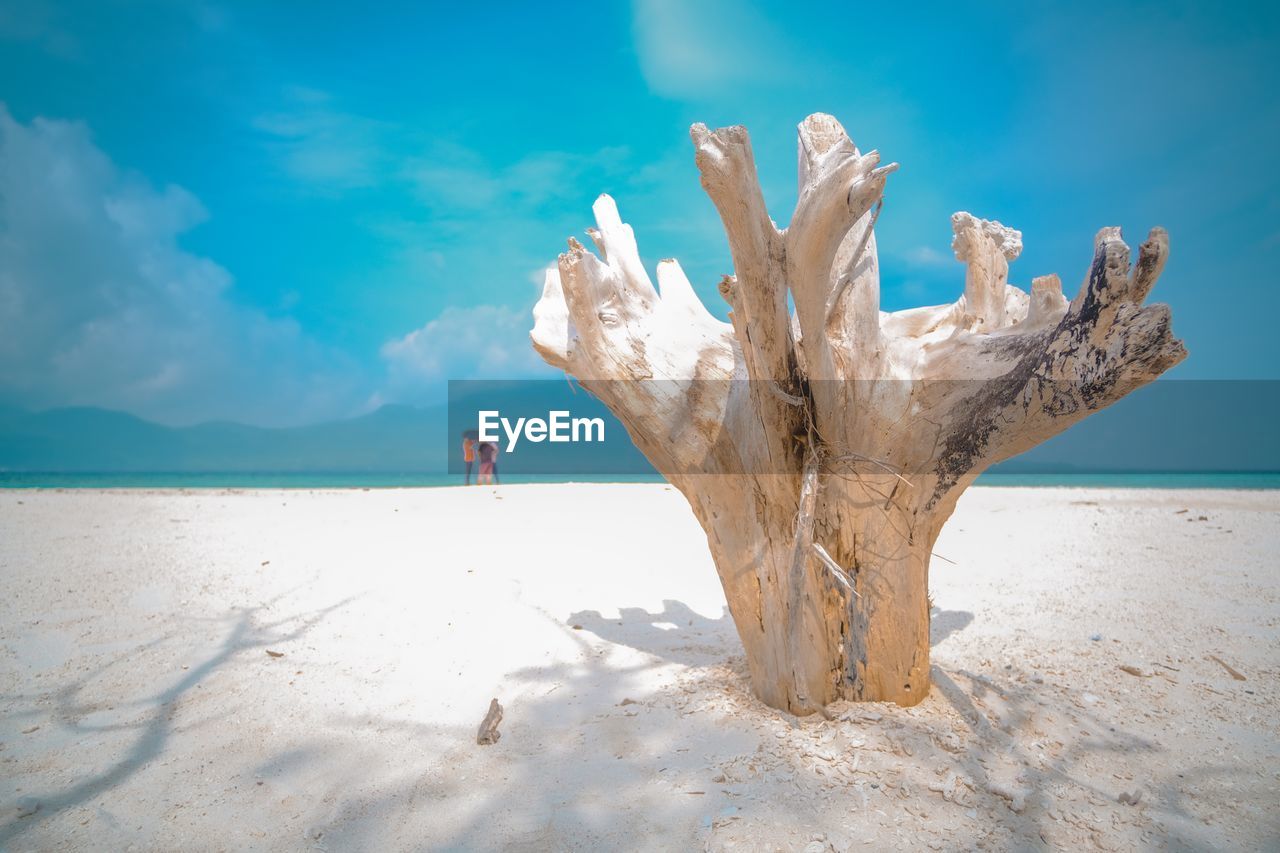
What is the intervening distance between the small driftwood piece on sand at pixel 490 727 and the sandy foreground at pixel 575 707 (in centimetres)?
6

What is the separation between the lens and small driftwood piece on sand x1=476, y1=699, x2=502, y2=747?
2.69 meters

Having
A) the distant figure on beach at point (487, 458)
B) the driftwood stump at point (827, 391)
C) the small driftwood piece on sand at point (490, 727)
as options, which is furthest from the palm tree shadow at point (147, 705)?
the distant figure on beach at point (487, 458)

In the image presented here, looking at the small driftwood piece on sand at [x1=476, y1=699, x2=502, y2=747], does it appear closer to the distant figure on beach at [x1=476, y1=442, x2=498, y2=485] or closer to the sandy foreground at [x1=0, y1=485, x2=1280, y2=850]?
the sandy foreground at [x1=0, y1=485, x2=1280, y2=850]

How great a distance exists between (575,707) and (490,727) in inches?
17.1

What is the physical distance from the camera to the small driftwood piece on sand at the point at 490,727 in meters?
2.69

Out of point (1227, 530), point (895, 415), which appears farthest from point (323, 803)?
point (1227, 530)

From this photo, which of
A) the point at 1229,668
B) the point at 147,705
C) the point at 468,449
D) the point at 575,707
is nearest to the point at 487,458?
the point at 468,449

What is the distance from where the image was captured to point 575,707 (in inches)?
117

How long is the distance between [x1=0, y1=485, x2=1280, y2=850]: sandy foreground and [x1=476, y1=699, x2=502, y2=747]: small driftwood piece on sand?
0.06m

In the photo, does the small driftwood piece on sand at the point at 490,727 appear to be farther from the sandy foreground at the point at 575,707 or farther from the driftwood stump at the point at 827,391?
the driftwood stump at the point at 827,391

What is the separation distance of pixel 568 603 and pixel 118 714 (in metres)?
2.63

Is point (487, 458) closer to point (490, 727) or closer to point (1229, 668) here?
point (490, 727)

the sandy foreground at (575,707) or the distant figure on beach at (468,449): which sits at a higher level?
the distant figure on beach at (468,449)

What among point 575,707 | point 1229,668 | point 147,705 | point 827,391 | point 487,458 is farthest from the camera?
point 487,458
